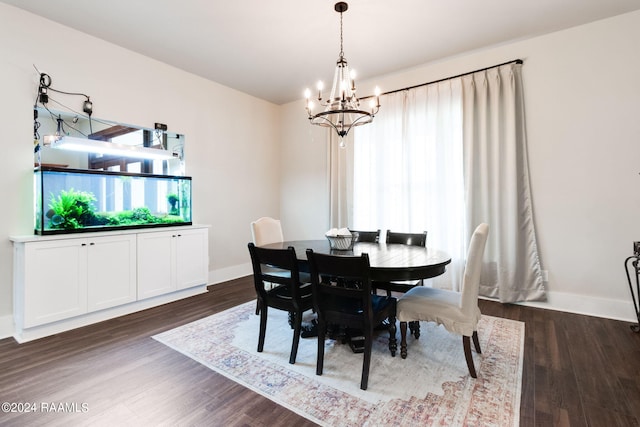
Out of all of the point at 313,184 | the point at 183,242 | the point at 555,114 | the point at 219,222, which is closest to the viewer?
the point at 555,114

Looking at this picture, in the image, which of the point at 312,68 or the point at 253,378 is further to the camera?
the point at 312,68

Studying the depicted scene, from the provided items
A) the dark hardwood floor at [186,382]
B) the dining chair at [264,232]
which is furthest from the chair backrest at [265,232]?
the dark hardwood floor at [186,382]

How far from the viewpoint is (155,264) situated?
3371 millimetres

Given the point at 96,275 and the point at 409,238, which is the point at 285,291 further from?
the point at 96,275

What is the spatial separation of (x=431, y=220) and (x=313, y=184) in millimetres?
2032

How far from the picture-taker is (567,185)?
3.12 meters

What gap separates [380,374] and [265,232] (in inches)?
73.6

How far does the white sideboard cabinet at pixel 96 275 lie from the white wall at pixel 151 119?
375 mm

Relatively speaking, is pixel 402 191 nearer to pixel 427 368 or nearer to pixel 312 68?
pixel 312 68

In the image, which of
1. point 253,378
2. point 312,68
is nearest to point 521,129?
point 312,68

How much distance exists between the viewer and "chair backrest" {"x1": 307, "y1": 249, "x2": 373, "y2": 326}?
178 cm

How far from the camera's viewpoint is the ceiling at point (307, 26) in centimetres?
266

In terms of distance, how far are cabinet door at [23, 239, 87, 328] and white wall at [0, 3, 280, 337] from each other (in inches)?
15.3

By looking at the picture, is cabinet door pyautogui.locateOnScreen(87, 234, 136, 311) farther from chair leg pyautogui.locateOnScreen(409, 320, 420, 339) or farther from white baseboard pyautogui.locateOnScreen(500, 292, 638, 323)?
white baseboard pyautogui.locateOnScreen(500, 292, 638, 323)
